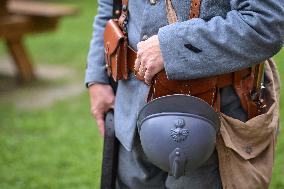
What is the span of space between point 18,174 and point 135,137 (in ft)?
8.07

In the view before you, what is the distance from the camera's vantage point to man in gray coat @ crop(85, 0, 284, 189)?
6.35 feet

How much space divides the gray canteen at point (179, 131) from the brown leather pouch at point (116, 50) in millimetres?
380

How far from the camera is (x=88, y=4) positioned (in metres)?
13.3

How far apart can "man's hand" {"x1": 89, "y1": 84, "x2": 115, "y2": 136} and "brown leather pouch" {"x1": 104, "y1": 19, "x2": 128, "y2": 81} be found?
19cm

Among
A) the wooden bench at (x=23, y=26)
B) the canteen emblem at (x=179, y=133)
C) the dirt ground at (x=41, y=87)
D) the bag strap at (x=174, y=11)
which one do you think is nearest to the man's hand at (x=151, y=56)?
the bag strap at (x=174, y=11)

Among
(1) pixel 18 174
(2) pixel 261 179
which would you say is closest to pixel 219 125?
(2) pixel 261 179

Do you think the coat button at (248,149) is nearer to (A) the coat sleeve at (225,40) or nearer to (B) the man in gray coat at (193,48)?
(B) the man in gray coat at (193,48)

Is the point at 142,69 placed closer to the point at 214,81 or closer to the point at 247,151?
the point at 214,81

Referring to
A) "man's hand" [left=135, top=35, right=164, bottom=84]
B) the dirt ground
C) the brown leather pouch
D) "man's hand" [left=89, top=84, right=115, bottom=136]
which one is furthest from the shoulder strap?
the dirt ground

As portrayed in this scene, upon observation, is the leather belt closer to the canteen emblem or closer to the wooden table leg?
the canteen emblem

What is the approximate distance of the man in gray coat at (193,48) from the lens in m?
1.93

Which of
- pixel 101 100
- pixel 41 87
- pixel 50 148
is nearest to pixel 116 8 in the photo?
pixel 101 100

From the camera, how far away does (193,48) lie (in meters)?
1.99

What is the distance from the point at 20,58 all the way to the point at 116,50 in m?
5.18
